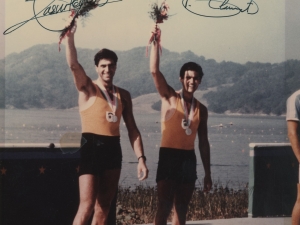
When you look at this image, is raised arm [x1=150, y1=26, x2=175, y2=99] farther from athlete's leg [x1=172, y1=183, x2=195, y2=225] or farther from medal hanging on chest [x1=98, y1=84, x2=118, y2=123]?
athlete's leg [x1=172, y1=183, x2=195, y2=225]

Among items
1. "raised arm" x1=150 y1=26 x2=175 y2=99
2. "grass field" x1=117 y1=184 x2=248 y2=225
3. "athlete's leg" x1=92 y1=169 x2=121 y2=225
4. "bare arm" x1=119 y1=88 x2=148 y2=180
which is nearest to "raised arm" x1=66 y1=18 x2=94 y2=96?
"bare arm" x1=119 y1=88 x2=148 y2=180

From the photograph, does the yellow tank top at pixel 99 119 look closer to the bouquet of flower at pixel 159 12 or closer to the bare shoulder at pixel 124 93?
the bare shoulder at pixel 124 93

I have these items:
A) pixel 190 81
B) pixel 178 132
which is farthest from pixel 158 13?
pixel 178 132

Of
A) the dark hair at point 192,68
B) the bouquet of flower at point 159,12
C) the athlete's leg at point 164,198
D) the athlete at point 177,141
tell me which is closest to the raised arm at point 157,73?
the athlete at point 177,141

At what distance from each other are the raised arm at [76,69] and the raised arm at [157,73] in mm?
728

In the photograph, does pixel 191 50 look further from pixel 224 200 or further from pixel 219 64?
pixel 224 200

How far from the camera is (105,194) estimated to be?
6.70m

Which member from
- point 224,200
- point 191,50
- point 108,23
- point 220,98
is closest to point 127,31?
point 108,23

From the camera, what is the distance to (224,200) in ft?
27.3

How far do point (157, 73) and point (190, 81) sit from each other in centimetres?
44

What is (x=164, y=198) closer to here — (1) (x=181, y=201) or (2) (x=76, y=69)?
(1) (x=181, y=201)

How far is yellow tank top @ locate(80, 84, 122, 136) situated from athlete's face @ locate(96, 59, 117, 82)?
0.51 feet

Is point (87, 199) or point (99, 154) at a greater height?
point (99, 154)

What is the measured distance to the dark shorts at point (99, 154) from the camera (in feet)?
21.8
